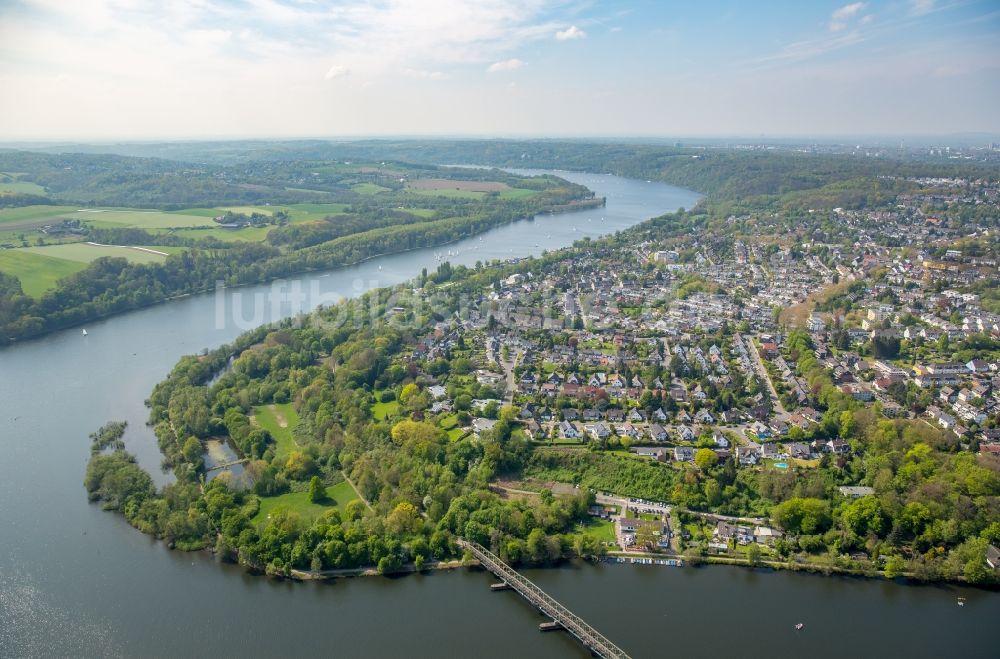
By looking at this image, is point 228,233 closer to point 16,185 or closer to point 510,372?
point 16,185

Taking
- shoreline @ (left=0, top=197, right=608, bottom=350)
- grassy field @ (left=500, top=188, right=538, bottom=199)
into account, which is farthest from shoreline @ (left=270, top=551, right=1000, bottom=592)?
grassy field @ (left=500, top=188, right=538, bottom=199)

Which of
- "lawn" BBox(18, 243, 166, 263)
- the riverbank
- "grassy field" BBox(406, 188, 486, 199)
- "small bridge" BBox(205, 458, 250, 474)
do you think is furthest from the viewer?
"grassy field" BBox(406, 188, 486, 199)

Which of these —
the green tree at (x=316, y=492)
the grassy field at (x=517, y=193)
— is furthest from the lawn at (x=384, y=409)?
the grassy field at (x=517, y=193)

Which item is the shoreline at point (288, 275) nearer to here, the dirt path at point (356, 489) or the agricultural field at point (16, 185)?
the dirt path at point (356, 489)

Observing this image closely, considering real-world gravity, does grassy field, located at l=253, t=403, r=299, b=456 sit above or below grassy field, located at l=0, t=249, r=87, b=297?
below

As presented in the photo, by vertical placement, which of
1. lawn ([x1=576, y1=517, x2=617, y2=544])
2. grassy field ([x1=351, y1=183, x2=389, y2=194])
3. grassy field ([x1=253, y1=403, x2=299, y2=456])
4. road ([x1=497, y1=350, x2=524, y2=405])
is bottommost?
lawn ([x1=576, y1=517, x2=617, y2=544])

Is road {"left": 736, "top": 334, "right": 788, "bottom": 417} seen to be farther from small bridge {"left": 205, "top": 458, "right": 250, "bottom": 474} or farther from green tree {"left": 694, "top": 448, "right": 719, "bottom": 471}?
small bridge {"left": 205, "top": 458, "right": 250, "bottom": 474}

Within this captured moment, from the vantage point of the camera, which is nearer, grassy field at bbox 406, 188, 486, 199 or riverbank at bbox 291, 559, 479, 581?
riverbank at bbox 291, 559, 479, 581
